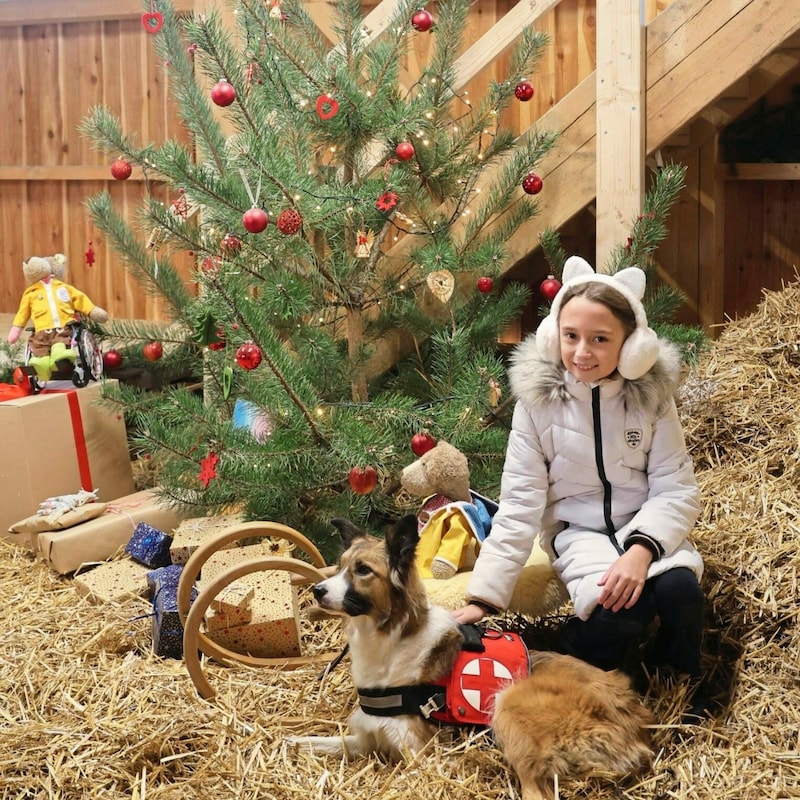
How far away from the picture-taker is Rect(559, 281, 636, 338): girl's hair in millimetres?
2393

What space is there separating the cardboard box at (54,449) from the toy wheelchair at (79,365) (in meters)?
0.05

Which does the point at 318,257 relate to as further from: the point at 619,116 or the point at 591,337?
the point at 591,337

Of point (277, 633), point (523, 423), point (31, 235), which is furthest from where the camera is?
point (31, 235)

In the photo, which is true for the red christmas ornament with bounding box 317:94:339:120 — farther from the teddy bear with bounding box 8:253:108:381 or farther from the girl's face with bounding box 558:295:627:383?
the teddy bear with bounding box 8:253:108:381

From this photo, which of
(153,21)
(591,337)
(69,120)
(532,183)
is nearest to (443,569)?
(591,337)

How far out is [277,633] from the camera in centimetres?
291

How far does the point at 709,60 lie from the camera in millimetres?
3721

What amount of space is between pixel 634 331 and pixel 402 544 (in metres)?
0.76

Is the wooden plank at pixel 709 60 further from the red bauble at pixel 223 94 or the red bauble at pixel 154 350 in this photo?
the red bauble at pixel 154 350

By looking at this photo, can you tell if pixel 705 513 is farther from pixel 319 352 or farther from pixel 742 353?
pixel 319 352

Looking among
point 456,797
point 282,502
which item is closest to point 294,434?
point 282,502

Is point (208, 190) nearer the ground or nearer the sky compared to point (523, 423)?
nearer the sky

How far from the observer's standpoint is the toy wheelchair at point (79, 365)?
162 inches

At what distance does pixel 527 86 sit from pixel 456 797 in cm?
257
